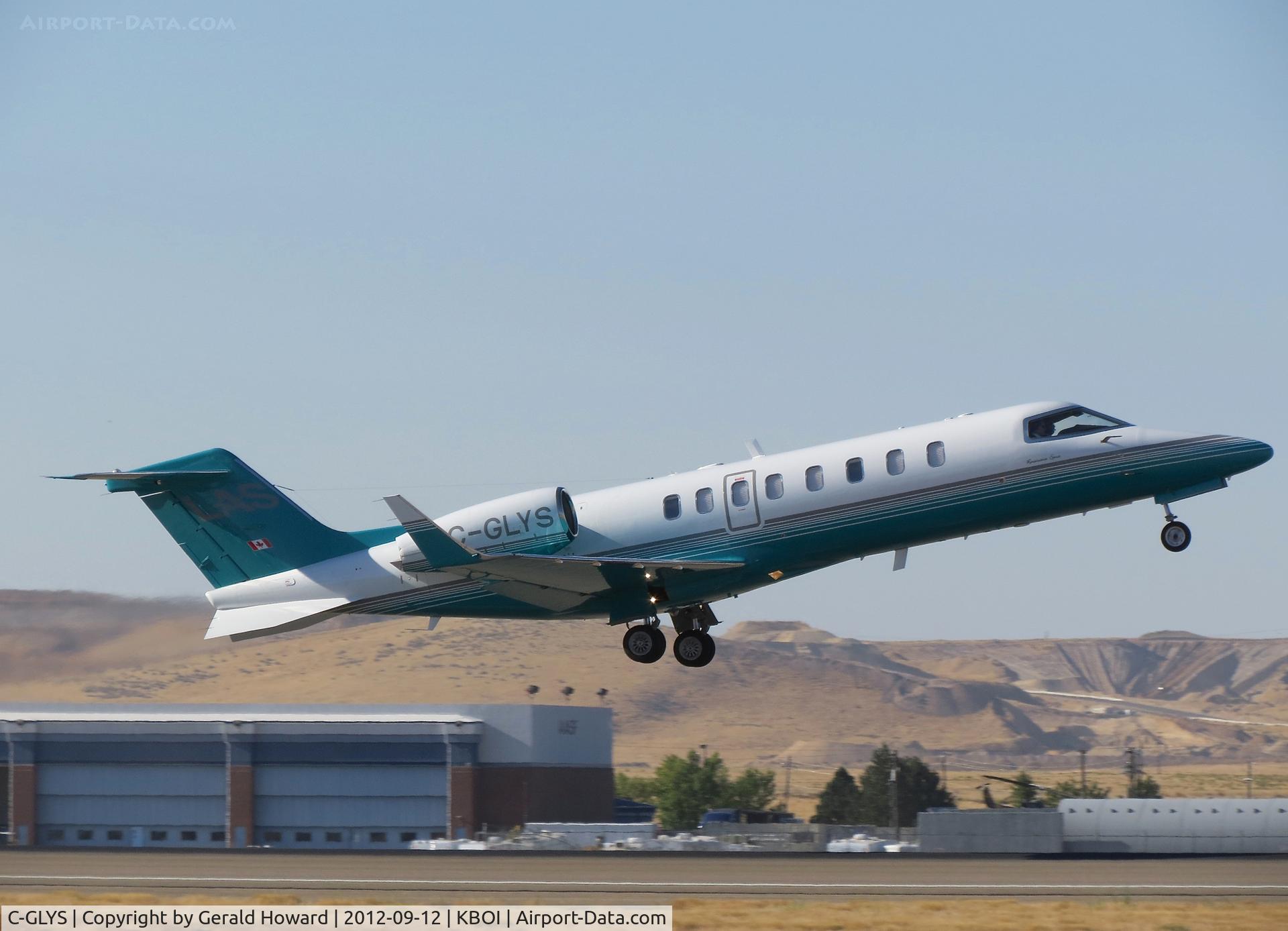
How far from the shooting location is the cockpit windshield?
26734mm

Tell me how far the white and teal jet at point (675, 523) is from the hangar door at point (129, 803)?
3552 cm

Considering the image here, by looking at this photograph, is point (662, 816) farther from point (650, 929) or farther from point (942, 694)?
point (942, 694)

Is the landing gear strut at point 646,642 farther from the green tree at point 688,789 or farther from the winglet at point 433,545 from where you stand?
the green tree at point 688,789

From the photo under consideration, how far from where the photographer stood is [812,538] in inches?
1066

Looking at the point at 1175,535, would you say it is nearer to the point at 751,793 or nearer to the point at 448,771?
the point at 448,771

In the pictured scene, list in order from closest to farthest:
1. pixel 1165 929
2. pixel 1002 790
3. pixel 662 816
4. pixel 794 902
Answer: pixel 1165 929, pixel 794 902, pixel 662 816, pixel 1002 790

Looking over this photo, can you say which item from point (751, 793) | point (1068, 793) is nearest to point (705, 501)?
point (751, 793)

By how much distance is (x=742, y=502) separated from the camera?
27.4m

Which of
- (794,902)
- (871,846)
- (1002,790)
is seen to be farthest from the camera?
(1002,790)

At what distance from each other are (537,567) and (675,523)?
8.22 feet

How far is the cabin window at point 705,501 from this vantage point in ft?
90.8

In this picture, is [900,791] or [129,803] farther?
[900,791]

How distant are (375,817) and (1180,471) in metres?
42.6

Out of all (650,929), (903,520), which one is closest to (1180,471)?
(903,520)
